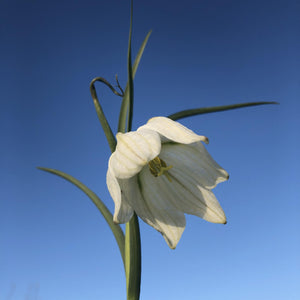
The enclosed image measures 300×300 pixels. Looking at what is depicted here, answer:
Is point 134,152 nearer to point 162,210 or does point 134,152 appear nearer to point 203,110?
point 162,210

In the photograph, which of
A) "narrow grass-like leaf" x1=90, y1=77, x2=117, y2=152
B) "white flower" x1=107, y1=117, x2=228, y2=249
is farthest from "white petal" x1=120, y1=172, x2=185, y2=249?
"narrow grass-like leaf" x1=90, y1=77, x2=117, y2=152

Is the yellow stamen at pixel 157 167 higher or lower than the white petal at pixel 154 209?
higher

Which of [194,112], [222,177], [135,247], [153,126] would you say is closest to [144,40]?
[194,112]

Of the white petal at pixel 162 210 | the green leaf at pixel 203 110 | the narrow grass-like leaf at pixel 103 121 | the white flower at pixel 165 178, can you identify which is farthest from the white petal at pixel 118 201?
the green leaf at pixel 203 110

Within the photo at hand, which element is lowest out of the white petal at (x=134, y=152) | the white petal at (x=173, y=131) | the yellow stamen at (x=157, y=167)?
the yellow stamen at (x=157, y=167)

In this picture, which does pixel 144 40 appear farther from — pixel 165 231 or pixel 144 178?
pixel 165 231

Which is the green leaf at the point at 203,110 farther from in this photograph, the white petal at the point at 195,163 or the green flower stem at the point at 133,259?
the green flower stem at the point at 133,259

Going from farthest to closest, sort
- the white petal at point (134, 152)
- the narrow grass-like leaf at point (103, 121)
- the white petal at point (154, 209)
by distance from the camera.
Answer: the narrow grass-like leaf at point (103, 121) < the white petal at point (154, 209) < the white petal at point (134, 152)

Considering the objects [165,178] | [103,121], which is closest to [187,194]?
[165,178]
